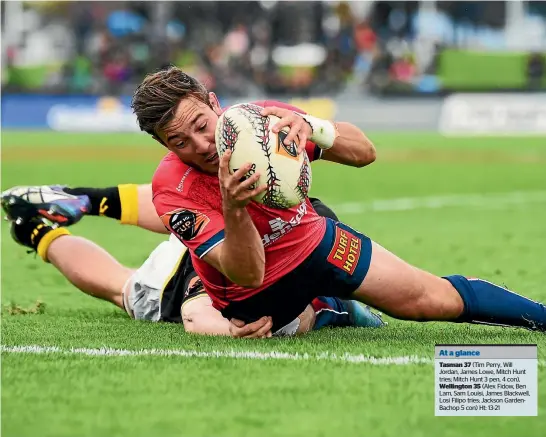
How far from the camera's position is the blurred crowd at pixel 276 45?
96.1ft

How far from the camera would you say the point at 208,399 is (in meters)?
4.16

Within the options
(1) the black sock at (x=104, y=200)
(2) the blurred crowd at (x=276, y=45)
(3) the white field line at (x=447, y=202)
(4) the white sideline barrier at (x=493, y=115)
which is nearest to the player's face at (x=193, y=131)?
(1) the black sock at (x=104, y=200)

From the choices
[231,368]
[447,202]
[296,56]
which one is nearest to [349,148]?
[231,368]

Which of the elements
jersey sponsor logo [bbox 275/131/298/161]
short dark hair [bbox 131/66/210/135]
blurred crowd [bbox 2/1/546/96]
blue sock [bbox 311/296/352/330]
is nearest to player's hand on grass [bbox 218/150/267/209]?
jersey sponsor logo [bbox 275/131/298/161]

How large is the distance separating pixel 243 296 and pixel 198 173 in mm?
626

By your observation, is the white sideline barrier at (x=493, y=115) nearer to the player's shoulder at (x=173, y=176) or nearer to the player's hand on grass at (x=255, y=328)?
the player's hand on grass at (x=255, y=328)

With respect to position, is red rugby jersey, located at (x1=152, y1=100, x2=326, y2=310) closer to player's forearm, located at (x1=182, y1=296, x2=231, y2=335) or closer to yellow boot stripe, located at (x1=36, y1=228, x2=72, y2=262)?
player's forearm, located at (x1=182, y1=296, x2=231, y2=335)

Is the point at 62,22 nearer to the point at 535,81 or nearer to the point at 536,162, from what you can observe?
the point at 535,81

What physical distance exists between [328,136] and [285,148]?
1.66 ft

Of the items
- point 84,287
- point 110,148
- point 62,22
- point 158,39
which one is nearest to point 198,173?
point 84,287

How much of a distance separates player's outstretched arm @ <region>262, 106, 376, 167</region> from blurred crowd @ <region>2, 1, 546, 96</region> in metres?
22.2

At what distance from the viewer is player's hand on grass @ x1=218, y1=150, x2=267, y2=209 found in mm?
4449

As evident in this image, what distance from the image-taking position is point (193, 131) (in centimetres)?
488

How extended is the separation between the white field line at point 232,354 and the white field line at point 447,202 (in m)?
7.08
